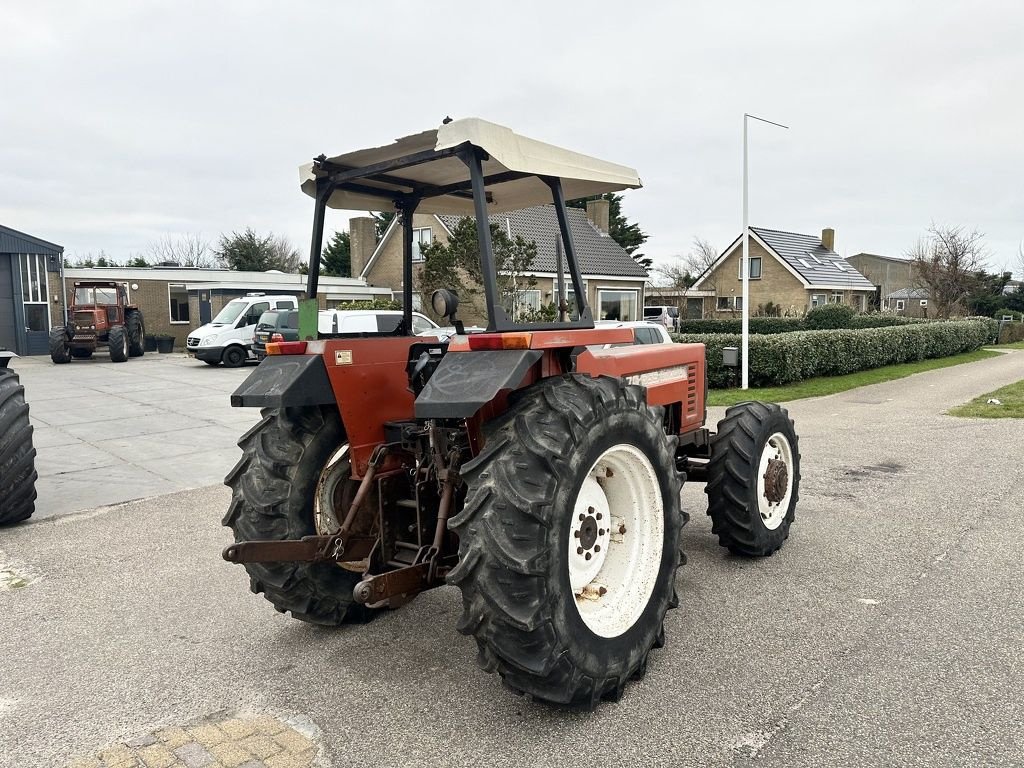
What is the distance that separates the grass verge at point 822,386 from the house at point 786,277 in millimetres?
19851

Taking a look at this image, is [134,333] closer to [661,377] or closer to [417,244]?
[417,244]

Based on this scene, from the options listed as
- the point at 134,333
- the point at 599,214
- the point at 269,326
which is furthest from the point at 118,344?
the point at 599,214

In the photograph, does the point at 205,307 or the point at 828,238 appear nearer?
the point at 205,307

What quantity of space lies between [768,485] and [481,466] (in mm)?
2690

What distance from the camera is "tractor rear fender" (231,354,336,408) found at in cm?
330

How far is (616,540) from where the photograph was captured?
336cm

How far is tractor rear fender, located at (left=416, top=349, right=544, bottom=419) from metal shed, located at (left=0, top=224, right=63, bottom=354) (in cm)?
2585

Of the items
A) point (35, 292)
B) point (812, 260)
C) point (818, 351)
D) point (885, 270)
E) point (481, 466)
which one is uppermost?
point (885, 270)

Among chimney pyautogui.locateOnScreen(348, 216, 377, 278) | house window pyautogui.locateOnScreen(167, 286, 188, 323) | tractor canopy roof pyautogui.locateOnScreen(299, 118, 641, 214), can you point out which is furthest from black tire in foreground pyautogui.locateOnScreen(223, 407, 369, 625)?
chimney pyautogui.locateOnScreen(348, 216, 377, 278)

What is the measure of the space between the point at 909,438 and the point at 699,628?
6719 mm

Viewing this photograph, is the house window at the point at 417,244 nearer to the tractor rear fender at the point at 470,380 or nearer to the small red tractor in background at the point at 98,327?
the tractor rear fender at the point at 470,380

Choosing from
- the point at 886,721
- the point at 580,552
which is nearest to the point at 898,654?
the point at 886,721

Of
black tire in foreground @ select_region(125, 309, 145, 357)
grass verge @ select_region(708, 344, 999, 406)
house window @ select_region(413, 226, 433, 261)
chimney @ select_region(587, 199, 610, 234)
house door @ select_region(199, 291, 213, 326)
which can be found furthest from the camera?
chimney @ select_region(587, 199, 610, 234)

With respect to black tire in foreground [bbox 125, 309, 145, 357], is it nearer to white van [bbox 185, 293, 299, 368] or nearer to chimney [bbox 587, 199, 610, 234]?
white van [bbox 185, 293, 299, 368]
